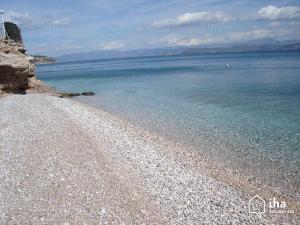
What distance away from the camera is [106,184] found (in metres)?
10.7

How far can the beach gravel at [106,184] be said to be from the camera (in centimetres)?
894

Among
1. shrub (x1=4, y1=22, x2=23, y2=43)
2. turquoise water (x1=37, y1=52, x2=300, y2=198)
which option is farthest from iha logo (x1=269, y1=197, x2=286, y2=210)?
shrub (x1=4, y1=22, x2=23, y2=43)

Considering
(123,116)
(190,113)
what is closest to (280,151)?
(190,113)

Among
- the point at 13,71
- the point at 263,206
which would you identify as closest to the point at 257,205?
the point at 263,206

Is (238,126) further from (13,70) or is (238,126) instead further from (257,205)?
(13,70)

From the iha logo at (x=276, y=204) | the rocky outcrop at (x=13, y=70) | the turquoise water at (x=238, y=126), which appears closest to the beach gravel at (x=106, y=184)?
the iha logo at (x=276, y=204)

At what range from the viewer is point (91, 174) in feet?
37.2

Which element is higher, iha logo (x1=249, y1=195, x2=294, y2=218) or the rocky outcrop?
the rocky outcrop

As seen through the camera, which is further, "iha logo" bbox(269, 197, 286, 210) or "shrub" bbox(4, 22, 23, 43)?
"shrub" bbox(4, 22, 23, 43)

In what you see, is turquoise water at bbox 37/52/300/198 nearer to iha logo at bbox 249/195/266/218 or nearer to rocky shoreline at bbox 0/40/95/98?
iha logo at bbox 249/195/266/218

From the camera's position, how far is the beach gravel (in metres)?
8.94

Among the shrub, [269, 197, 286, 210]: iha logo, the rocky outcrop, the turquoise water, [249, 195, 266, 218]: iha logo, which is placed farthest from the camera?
the shrub

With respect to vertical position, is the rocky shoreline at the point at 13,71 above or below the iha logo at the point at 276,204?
above

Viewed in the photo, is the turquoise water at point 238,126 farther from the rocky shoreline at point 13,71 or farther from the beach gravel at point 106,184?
the rocky shoreline at point 13,71
